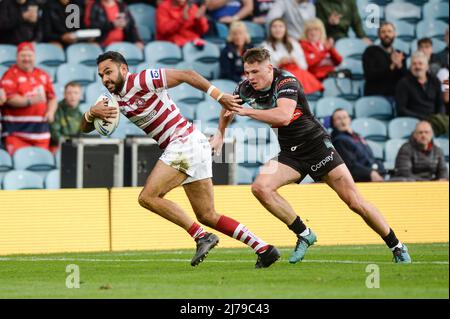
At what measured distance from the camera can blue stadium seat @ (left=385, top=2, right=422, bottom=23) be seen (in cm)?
2369

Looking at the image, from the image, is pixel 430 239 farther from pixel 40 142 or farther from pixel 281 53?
pixel 40 142

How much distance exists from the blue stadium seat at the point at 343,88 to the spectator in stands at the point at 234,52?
189 centimetres

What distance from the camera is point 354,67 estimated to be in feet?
72.8

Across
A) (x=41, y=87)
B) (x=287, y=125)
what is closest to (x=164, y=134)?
(x=287, y=125)

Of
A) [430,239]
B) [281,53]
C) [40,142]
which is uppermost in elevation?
[281,53]

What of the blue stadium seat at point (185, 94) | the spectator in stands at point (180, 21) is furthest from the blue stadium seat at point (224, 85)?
the spectator in stands at point (180, 21)

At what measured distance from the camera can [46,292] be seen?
10.5 metres

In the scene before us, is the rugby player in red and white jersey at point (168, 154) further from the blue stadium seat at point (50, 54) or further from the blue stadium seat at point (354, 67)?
the blue stadium seat at point (354, 67)

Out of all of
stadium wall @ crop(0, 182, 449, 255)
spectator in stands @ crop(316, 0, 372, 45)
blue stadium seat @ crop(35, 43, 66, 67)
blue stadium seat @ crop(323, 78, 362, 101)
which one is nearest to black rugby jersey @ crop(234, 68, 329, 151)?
stadium wall @ crop(0, 182, 449, 255)

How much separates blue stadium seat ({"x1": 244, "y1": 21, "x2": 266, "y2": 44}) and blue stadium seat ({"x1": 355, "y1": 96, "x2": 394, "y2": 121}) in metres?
2.10

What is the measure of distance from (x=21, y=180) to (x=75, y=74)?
274 cm

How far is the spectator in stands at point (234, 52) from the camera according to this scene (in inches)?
788

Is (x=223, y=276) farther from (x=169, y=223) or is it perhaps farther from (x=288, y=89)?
(x=169, y=223)
